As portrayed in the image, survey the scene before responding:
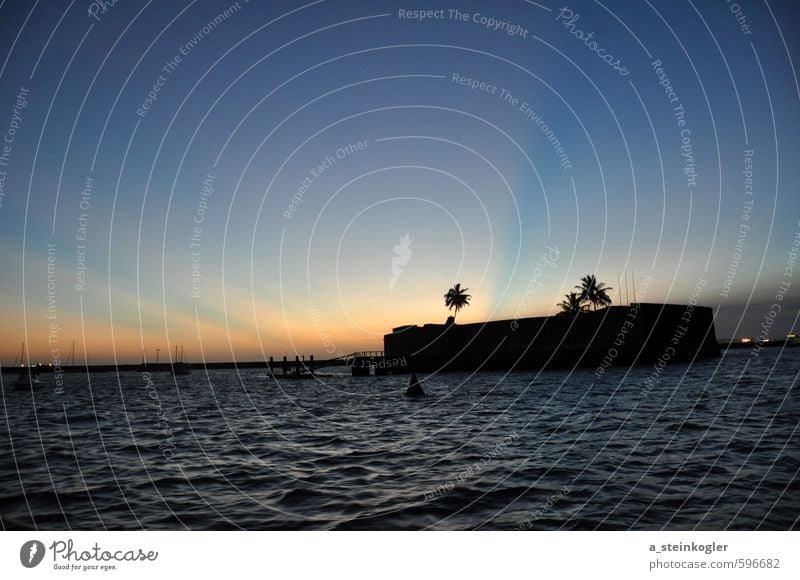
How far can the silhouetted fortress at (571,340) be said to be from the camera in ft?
234

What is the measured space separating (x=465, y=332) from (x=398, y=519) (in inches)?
3075

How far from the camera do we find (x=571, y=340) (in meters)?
75.2

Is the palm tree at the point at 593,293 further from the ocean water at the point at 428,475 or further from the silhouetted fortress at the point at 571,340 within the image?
the ocean water at the point at 428,475

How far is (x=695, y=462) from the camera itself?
12.1 meters

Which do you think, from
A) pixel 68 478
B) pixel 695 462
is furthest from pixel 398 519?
pixel 68 478

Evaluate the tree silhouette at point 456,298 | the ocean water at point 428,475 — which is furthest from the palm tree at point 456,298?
the ocean water at point 428,475
